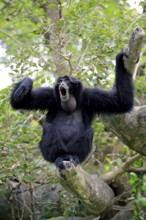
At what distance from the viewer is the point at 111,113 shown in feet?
20.4

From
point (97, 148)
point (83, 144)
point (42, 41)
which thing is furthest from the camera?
point (97, 148)

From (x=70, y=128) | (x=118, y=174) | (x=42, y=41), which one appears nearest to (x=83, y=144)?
(x=70, y=128)

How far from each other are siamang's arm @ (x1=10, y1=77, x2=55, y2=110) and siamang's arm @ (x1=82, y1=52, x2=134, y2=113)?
54 cm

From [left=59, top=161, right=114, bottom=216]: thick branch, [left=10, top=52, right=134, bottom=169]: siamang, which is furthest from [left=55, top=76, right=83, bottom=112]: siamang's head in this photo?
[left=59, top=161, right=114, bottom=216]: thick branch

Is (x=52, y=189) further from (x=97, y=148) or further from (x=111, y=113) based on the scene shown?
(x=111, y=113)

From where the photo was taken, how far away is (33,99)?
6215 millimetres

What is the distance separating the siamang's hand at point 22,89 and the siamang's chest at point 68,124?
0.63 metres

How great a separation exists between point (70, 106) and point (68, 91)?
0.83 ft

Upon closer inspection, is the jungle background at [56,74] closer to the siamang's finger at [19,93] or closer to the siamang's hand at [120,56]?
the siamang's finger at [19,93]

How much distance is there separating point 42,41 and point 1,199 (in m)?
3.28

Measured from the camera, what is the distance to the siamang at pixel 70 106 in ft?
18.9

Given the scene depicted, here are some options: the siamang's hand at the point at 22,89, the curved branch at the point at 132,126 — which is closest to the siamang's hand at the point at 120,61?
the curved branch at the point at 132,126

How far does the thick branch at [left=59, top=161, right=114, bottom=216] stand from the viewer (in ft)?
16.5

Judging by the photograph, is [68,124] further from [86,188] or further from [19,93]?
[86,188]
